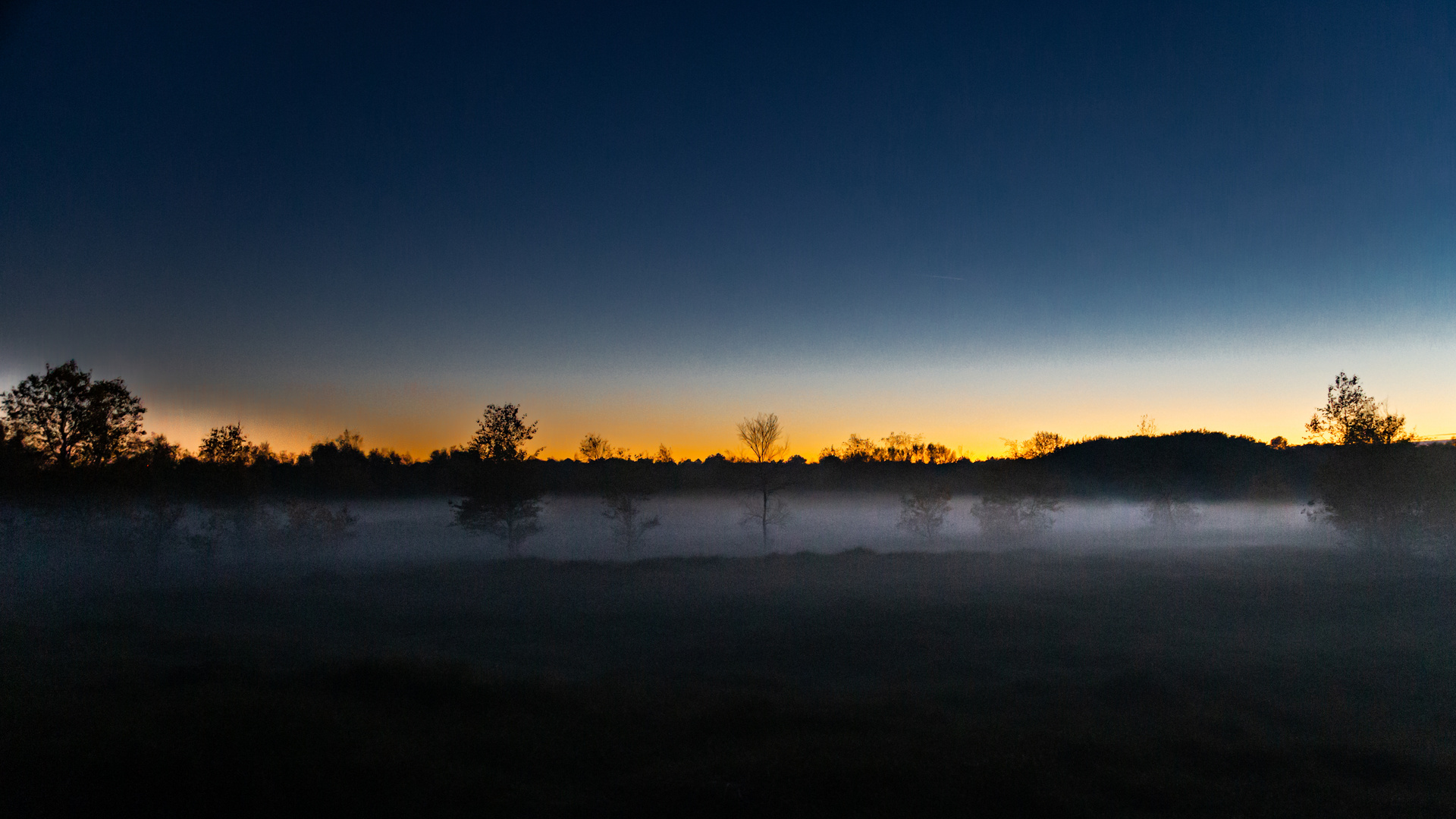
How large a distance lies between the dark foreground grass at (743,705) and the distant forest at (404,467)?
8555mm

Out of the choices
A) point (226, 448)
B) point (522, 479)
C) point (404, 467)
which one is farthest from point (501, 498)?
point (404, 467)

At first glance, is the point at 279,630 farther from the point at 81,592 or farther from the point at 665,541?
the point at 665,541

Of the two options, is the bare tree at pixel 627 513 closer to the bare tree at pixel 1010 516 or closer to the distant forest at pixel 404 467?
the distant forest at pixel 404 467

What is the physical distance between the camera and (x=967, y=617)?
82.6ft

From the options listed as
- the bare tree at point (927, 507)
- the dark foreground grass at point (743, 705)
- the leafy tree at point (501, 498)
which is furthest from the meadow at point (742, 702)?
the bare tree at point (927, 507)

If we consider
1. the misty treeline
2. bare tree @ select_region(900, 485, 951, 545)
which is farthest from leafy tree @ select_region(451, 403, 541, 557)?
bare tree @ select_region(900, 485, 951, 545)

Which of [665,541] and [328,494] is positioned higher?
[328,494]

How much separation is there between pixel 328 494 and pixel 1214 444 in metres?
185

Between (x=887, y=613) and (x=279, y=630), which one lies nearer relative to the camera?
(x=279, y=630)

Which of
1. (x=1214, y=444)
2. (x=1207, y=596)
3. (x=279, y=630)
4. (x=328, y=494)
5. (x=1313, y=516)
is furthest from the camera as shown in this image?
(x=1214, y=444)

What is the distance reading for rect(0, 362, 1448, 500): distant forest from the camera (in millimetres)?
32062

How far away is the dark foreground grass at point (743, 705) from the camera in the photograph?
10281 mm

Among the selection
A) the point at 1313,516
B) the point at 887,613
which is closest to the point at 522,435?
the point at 887,613

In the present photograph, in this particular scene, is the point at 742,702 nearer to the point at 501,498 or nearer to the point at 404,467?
the point at 501,498
